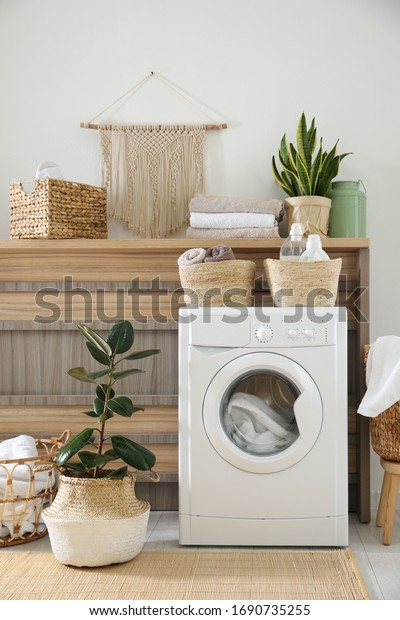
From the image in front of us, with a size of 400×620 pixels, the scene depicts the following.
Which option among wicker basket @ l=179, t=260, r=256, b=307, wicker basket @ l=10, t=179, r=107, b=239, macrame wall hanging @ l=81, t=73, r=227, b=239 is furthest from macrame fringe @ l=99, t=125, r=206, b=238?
wicker basket @ l=179, t=260, r=256, b=307

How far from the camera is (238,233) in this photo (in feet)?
9.50

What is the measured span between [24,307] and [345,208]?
1.45 meters

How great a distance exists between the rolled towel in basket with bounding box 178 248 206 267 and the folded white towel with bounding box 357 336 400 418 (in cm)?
74

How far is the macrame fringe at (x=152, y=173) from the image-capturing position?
319cm

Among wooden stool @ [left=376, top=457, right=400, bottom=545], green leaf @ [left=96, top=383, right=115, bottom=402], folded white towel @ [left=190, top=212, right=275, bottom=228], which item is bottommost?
wooden stool @ [left=376, top=457, right=400, bottom=545]

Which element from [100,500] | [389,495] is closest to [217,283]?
[100,500]

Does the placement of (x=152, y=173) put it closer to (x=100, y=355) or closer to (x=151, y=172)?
(x=151, y=172)

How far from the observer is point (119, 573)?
2.22 meters

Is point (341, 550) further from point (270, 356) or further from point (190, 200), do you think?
point (190, 200)

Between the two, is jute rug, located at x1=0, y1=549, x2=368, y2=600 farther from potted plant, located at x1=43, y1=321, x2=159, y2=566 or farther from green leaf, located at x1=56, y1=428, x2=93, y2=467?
green leaf, located at x1=56, y1=428, x2=93, y2=467

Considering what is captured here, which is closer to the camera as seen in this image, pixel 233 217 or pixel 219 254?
pixel 219 254

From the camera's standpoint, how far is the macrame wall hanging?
125 inches

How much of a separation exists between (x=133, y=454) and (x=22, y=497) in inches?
19.4
